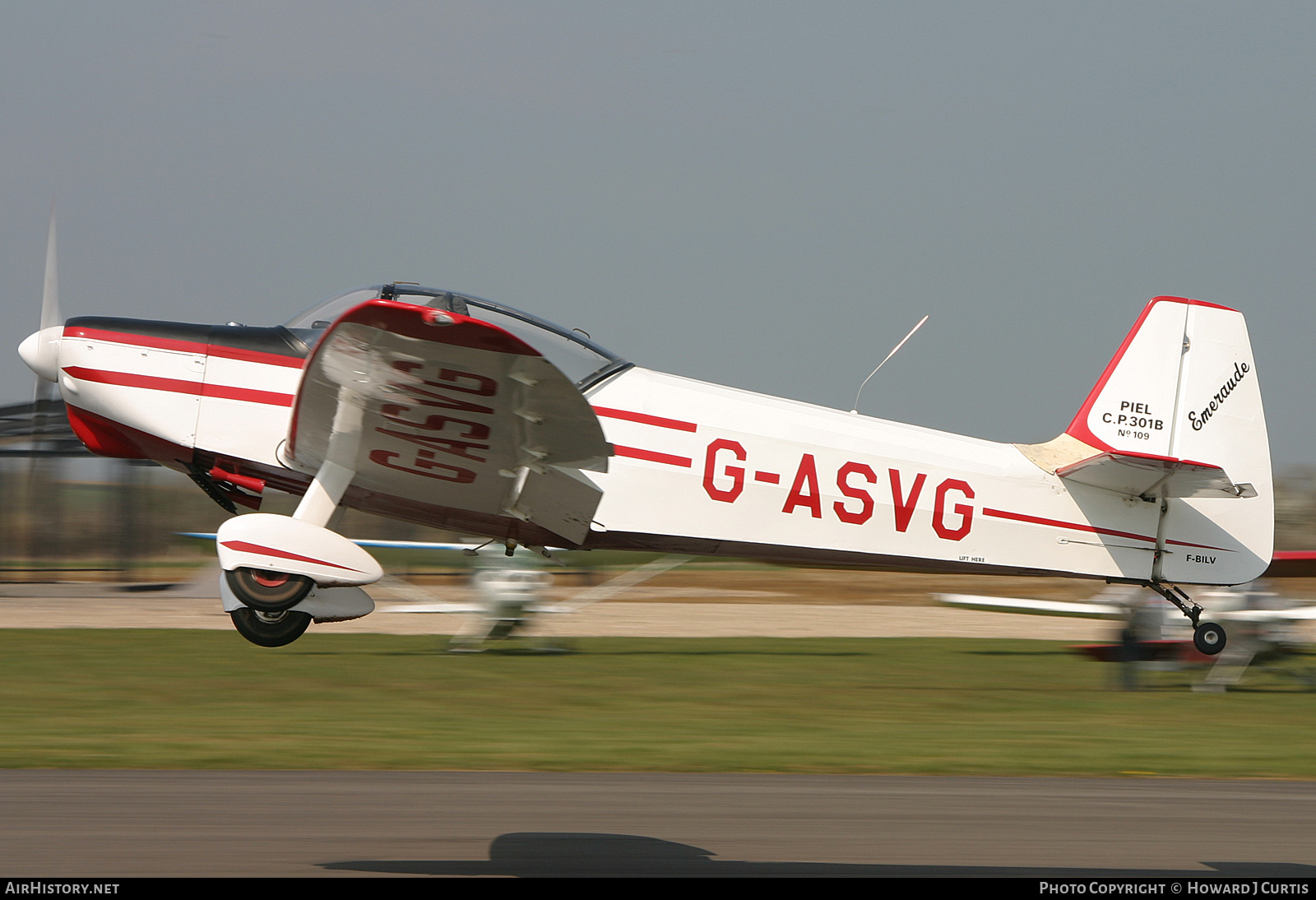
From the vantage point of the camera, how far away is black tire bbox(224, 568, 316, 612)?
20.1 ft

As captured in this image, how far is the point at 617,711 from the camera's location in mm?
12219

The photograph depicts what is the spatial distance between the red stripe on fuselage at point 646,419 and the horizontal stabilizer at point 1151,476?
3.08 m

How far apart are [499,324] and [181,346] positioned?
194cm

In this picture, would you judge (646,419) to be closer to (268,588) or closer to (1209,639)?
(268,588)

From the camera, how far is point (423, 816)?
696cm

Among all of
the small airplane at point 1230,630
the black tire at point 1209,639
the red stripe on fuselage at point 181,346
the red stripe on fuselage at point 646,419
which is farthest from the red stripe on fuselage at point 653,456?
the small airplane at point 1230,630

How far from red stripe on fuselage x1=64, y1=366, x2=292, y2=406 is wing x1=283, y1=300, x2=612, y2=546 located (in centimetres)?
46

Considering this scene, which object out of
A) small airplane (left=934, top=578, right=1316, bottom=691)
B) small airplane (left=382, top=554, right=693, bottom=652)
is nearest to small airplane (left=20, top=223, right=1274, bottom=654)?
small airplane (left=934, top=578, right=1316, bottom=691)

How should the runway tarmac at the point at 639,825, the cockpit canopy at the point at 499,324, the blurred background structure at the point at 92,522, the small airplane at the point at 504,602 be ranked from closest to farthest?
the runway tarmac at the point at 639,825, the cockpit canopy at the point at 499,324, the small airplane at the point at 504,602, the blurred background structure at the point at 92,522

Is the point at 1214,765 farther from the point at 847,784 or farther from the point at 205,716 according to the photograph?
the point at 205,716

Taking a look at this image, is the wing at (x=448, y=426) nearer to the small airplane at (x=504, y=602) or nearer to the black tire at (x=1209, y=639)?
the black tire at (x=1209, y=639)

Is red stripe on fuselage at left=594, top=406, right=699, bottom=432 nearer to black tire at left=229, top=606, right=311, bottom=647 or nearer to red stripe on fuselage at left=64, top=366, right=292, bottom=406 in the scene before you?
red stripe on fuselage at left=64, top=366, right=292, bottom=406

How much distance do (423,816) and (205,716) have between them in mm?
5301

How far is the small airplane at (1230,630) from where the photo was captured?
13.0 meters
